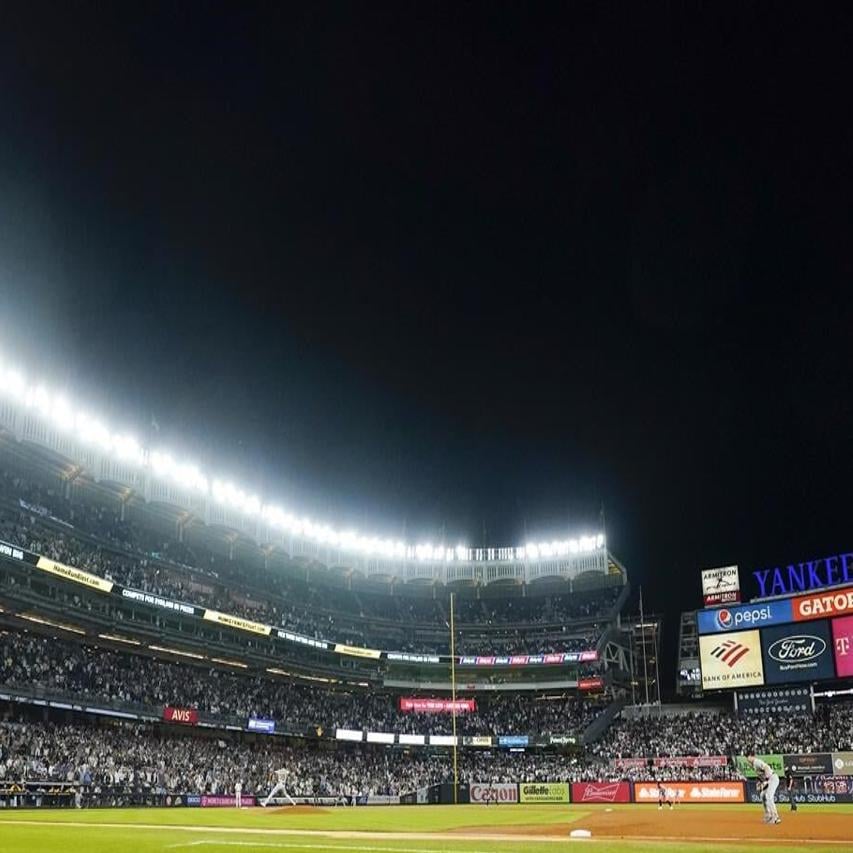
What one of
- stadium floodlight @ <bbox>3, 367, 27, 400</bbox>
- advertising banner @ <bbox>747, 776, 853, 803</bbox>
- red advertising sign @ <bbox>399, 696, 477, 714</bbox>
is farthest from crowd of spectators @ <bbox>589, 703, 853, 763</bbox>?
stadium floodlight @ <bbox>3, 367, 27, 400</bbox>

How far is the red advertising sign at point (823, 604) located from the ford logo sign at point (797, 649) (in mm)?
1274

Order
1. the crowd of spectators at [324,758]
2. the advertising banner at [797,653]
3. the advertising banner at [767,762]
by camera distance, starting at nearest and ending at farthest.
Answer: the crowd of spectators at [324,758] < the advertising banner at [767,762] < the advertising banner at [797,653]

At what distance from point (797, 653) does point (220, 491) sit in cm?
4287

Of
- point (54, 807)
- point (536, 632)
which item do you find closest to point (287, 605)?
point (536, 632)

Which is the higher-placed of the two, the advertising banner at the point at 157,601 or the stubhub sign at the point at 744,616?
the advertising banner at the point at 157,601

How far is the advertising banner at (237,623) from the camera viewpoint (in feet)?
203

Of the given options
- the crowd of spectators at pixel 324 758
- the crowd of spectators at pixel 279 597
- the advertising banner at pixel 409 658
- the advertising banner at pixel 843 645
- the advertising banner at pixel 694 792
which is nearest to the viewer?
the crowd of spectators at pixel 324 758

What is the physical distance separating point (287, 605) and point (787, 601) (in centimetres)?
4108

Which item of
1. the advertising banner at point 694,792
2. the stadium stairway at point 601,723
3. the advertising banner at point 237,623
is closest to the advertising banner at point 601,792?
the advertising banner at point 694,792

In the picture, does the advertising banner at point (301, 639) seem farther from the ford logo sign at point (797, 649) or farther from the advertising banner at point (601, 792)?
the ford logo sign at point (797, 649)

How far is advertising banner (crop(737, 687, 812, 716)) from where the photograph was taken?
55.6 metres

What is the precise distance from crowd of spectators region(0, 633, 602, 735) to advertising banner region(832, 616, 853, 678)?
2807 cm

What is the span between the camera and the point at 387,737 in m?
73.1

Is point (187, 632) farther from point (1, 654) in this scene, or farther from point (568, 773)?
point (568, 773)
